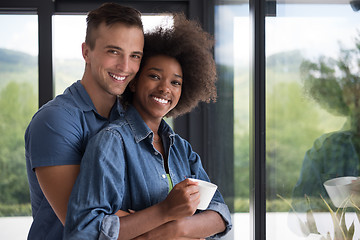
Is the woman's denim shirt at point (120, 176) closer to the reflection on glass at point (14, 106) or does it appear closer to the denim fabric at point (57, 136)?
the denim fabric at point (57, 136)

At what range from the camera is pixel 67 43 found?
9.47 ft

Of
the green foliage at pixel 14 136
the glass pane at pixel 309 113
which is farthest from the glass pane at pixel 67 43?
the glass pane at pixel 309 113

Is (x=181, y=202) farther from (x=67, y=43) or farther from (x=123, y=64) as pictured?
(x=67, y=43)

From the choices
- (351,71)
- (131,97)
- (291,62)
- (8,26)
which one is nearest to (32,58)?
(8,26)

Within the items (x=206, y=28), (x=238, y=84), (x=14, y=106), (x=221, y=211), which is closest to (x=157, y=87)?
(x=221, y=211)

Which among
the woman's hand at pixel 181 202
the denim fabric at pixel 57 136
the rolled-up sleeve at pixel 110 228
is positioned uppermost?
the denim fabric at pixel 57 136

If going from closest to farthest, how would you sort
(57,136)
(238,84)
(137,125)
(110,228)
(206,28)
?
(110,228)
(57,136)
(137,125)
(238,84)
(206,28)

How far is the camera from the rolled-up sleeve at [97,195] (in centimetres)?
109

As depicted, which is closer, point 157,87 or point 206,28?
point 157,87

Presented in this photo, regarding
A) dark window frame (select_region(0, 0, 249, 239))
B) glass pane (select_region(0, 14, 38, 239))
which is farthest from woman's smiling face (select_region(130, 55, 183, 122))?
glass pane (select_region(0, 14, 38, 239))

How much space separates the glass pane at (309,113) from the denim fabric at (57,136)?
56 centimetres

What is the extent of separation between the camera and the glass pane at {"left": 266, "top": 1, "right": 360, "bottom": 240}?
113cm

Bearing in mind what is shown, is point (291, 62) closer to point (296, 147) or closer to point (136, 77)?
point (296, 147)

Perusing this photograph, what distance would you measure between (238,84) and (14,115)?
159 cm
